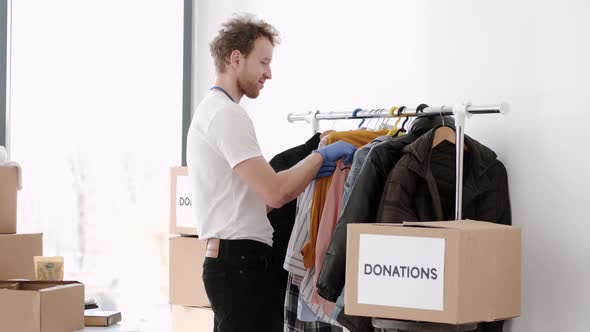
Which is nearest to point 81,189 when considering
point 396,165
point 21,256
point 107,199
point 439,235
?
point 107,199

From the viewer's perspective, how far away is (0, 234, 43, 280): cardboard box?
9.76 ft

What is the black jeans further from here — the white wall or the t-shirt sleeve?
the white wall

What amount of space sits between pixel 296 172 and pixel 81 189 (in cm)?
177

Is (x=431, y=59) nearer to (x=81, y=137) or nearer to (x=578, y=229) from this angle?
(x=578, y=229)

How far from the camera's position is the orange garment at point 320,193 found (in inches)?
101

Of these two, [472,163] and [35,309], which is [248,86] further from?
[35,309]

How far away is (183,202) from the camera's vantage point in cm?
348

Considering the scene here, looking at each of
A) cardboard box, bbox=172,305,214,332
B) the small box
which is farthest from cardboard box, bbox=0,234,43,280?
cardboard box, bbox=172,305,214,332

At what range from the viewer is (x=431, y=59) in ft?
9.16

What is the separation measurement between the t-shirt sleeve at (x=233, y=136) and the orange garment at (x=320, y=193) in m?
0.29

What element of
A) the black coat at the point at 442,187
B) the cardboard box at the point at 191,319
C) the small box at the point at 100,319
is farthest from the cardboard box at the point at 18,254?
the black coat at the point at 442,187

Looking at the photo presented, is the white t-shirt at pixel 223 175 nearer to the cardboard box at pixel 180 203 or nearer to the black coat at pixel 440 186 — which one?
the black coat at pixel 440 186

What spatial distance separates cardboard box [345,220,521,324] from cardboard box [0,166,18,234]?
4.79 feet

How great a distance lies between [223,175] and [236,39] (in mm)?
420
